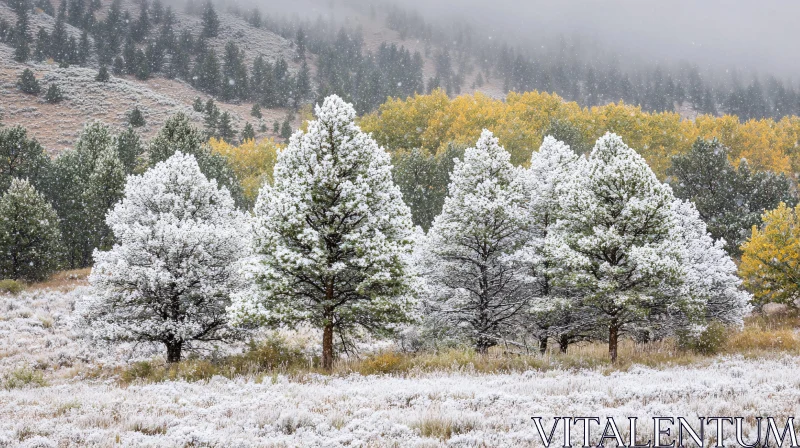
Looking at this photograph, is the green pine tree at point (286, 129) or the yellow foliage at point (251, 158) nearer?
the yellow foliage at point (251, 158)

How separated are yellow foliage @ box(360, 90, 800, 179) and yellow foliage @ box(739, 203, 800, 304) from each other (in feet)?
93.3

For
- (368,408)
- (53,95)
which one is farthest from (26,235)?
(53,95)

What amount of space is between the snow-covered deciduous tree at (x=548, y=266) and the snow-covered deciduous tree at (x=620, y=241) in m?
1.03

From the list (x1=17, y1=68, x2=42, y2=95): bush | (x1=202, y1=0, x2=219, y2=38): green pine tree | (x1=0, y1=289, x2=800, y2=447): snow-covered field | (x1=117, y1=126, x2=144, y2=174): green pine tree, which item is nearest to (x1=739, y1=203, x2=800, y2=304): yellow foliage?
(x1=0, y1=289, x2=800, y2=447): snow-covered field

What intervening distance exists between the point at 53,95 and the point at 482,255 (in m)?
95.2

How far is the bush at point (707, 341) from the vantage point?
724 inches

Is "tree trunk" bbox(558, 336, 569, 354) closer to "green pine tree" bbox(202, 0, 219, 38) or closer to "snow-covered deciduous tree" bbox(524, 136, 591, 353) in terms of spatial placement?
"snow-covered deciduous tree" bbox(524, 136, 591, 353)

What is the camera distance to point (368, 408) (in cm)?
884

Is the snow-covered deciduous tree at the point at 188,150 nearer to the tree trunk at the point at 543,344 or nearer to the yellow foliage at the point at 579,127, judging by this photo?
the yellow foliage at the point at 579,127

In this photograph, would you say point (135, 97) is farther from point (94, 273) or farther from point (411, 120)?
point (94, 273)

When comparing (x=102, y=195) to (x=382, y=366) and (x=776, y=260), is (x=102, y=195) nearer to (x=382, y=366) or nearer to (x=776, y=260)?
(x=382, y=366)

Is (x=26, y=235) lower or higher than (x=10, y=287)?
higher

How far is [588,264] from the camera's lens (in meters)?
17.2

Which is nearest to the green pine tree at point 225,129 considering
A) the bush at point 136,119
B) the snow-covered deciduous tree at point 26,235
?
the bush at point 136,119
